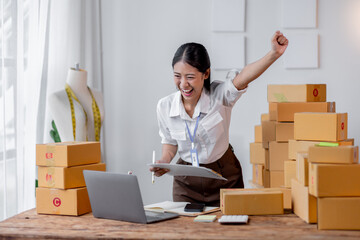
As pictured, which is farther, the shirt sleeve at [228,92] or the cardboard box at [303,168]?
the shirt sleeve at [228,92]

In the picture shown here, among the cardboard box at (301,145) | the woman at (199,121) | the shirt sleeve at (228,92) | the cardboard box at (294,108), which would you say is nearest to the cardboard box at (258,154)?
the cardboard box at (294,108)

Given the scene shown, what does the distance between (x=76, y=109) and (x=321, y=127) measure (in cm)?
158

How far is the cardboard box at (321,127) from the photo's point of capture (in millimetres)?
1942

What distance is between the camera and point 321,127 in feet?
6.50

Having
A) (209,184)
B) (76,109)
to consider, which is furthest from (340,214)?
(76,109)

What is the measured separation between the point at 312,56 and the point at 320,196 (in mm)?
2496

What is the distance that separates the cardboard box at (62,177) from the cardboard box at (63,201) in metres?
0.03

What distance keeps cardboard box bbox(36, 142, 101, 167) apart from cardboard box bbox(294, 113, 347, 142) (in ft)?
3.20

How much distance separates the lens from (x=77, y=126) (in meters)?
2.91

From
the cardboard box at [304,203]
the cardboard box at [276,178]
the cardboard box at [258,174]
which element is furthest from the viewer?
the cardboard box at [258,174]

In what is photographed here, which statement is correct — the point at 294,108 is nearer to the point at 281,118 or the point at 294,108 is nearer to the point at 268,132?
the point at 281,118

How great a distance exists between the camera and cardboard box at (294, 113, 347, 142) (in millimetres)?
1942

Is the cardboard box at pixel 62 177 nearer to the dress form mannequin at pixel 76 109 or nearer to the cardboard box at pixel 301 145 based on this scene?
the dress form mannequin at pixel 76 109

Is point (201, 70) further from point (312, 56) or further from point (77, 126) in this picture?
point (312, 56)
